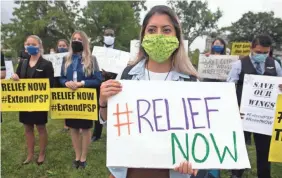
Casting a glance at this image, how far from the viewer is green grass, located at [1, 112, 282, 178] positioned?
4.45 m

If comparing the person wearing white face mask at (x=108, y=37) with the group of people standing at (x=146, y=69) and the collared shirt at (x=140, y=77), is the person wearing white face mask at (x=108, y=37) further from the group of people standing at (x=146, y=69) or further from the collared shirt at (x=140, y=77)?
the collared shirt at (x=140, y=77)

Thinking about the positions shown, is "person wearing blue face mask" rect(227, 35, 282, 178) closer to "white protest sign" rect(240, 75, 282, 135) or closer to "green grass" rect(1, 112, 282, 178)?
"white protest sign" rect(240, 75, 282, 135)

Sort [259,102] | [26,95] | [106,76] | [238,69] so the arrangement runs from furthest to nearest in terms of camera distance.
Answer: [106,76]
[26,95]
[238,69]
[259,102]

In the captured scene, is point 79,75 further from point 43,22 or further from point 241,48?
point 43,22

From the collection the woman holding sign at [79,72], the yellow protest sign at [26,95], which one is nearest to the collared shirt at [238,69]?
the woman holding sign at [79,72]

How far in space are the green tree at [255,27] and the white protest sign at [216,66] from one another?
65426mm

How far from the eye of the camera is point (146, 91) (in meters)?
1.90

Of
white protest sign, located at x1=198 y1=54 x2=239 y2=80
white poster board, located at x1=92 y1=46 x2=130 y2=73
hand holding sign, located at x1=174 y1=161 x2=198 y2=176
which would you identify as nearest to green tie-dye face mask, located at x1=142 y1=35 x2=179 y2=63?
hand holding sign, located at x1=174 y1=161 x2=198 y2=176

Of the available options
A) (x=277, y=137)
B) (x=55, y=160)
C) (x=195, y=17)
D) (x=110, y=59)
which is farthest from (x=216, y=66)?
(x=195, y=17)

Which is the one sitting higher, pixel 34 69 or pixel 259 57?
pixel 259 57

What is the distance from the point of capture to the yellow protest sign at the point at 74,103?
14.4ft

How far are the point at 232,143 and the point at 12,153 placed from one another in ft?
15.0

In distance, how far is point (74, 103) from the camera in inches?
175

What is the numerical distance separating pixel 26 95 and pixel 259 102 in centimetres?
324
